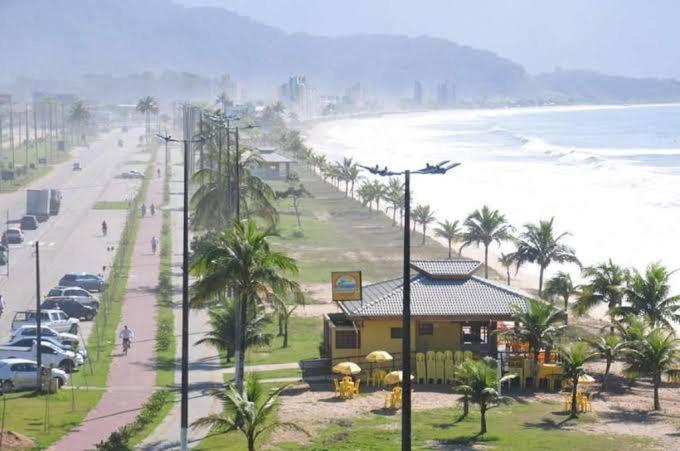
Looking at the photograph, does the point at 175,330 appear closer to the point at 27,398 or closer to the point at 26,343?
the point at 26,343

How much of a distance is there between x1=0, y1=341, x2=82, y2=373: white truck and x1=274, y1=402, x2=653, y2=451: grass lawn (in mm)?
11349

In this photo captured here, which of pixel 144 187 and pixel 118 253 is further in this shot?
pixel 144 187

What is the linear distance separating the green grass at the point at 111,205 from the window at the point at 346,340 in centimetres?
6043

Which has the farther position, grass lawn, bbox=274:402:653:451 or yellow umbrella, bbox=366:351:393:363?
yellow umbrella, bbox=366:351:393:363

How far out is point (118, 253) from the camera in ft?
232

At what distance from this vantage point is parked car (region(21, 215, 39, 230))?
81562 mm

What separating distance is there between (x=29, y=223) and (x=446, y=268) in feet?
151

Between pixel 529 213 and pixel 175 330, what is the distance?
5036 centimetres

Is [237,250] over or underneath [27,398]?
over

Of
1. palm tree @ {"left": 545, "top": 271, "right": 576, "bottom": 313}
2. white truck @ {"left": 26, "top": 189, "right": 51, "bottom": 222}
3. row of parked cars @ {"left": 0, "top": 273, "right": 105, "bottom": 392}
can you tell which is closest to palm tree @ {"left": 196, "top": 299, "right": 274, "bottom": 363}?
row of parked cars @ {"left": 0, "top": 273, "right": 105, "bottom": 392}

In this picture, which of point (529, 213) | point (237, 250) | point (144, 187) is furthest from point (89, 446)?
point (144, 187)

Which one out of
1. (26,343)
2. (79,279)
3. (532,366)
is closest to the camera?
(532,366)

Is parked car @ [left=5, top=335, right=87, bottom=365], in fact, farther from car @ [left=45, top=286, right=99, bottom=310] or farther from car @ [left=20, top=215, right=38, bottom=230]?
car @ [left=20, top=215, right=38, bottom=230]

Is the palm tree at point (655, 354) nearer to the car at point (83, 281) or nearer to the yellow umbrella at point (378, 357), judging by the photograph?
the yellow umbrella at point (378, 357)
